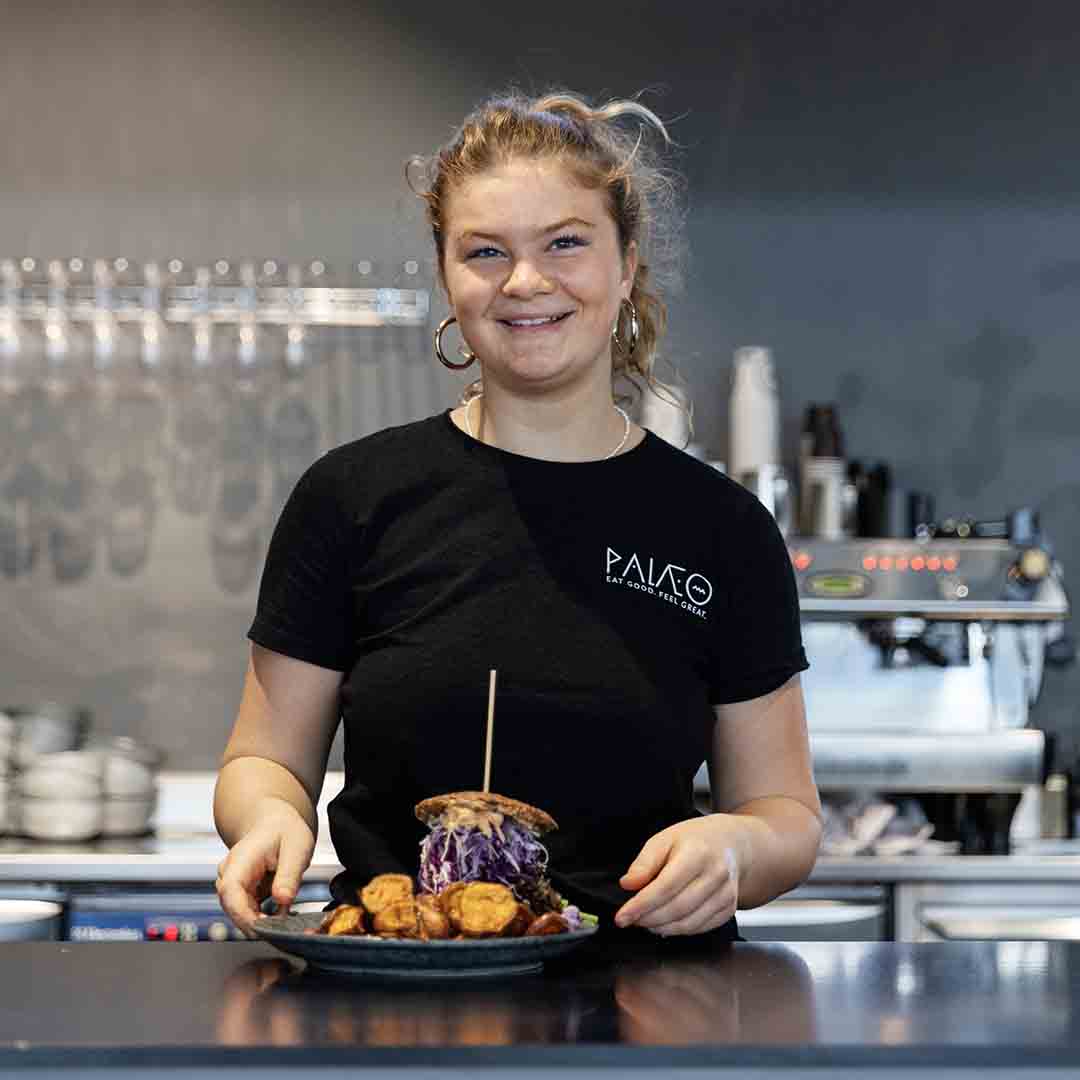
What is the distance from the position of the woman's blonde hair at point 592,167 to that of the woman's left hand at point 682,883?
0.63 metres

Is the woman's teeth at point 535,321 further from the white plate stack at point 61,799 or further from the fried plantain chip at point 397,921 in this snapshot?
the white plate stack at point 61,799

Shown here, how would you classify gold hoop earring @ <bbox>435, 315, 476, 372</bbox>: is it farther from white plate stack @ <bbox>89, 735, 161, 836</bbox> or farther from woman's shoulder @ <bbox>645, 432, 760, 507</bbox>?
white plate stack @ <bbox>89, 735, 161, 836</bbox>

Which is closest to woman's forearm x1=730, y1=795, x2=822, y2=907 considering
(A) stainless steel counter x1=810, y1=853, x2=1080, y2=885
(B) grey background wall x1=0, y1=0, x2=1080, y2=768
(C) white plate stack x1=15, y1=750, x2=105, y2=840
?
(A) stainless steel counter x1=810, y1=853, x2=1080, y2=885

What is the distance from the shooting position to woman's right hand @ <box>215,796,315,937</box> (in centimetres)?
146

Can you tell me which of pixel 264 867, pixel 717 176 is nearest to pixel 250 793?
pixel 264 867

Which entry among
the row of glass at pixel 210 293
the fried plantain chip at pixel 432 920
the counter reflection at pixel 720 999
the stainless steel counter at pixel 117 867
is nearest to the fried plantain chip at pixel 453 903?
the fried plantain chip at pixel 432 920

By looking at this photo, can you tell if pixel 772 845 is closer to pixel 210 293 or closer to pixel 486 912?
pixel 486 912

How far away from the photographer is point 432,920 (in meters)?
1.33

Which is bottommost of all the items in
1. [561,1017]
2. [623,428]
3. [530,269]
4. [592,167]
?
[561,1017]

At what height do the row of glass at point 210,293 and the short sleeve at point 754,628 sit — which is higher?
the row of glass at point 210,293

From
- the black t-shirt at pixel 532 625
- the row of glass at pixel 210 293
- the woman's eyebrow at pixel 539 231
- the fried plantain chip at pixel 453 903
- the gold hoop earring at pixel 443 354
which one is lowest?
the fried plantain chip at pixel 453 903

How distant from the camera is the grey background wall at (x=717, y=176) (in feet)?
12.9

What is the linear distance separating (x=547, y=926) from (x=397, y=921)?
0.11m

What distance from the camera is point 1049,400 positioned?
3932 millimetres
